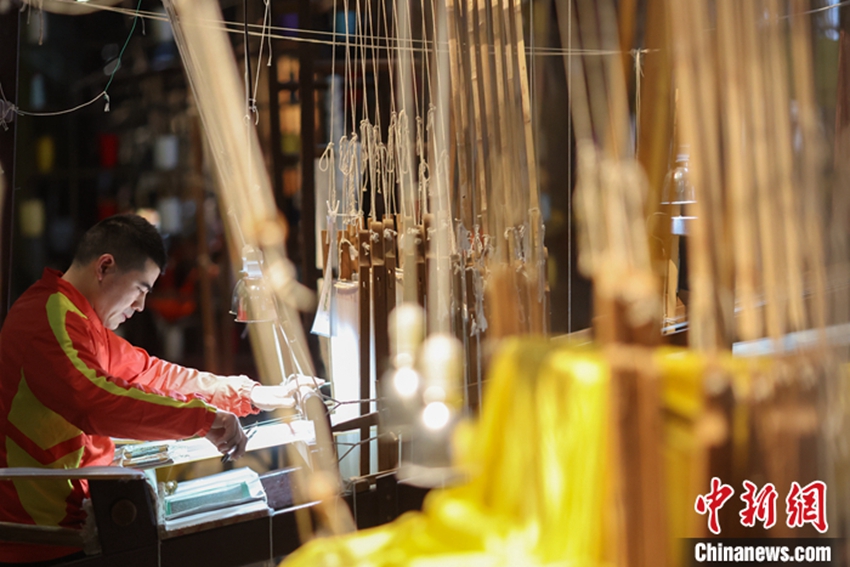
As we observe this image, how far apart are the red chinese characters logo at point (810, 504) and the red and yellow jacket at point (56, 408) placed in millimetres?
1590

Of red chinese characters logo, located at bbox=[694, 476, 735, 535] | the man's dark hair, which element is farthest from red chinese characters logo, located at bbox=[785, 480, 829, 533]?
the man's dark hair

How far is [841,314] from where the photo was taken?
151cm

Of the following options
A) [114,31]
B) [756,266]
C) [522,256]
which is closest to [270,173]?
[114,31]

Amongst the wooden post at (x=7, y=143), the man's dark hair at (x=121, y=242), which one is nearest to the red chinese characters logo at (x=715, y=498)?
the man's dark hair at (x=121, y=242)

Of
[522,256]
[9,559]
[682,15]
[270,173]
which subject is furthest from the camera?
[270,173]

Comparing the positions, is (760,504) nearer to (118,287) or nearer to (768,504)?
(768,504)

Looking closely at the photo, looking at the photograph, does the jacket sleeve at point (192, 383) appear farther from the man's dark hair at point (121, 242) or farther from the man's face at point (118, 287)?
the man's dark hair at point (121, 242)

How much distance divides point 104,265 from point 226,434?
672 millimetres

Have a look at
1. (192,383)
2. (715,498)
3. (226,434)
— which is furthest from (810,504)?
(192,383)

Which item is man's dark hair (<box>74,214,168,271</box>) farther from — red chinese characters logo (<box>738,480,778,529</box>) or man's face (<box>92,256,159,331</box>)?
red chinese characters logo (<box>738,480,778,529</box>)

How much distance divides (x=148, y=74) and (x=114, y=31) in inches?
8.2

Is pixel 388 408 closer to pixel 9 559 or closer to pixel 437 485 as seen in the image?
pixel 437 485

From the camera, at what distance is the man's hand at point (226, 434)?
221 cm

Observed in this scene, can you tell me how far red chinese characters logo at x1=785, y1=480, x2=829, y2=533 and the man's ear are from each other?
2.00 metres
